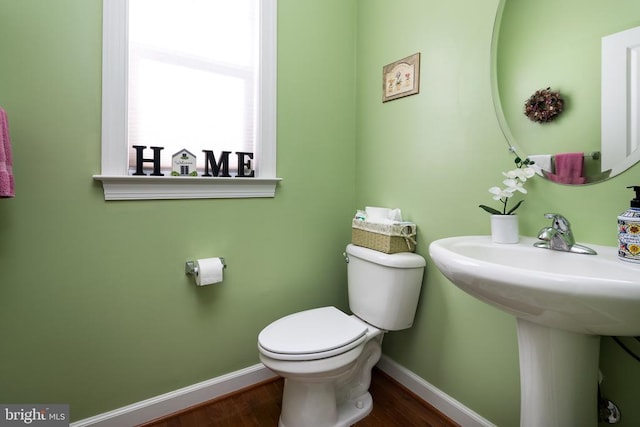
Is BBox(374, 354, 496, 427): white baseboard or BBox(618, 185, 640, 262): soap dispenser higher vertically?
BBox(618, 185, 640, 262): soap dispenser

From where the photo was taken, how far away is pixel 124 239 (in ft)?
4.20

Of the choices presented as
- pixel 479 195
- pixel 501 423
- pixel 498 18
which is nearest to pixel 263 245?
pixel 479 195

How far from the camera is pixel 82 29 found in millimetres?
1171

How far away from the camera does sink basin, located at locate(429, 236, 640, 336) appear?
59 cm

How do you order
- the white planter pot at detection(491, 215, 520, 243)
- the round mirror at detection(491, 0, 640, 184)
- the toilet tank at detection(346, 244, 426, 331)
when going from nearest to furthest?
the round mirror at detection(491, 0, 640, 184)
the white planter pot at detection(491, 215, 520, 243)
the toilet tank at detection(346, 244, 426, 331)

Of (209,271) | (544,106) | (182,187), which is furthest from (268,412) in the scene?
(544,106)

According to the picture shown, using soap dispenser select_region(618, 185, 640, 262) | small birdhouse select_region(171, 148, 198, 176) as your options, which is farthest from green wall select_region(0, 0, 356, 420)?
soap dispenser select_region(618, 185, 640, 262)

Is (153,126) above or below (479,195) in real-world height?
above

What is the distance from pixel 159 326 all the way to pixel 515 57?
1803 millimetres

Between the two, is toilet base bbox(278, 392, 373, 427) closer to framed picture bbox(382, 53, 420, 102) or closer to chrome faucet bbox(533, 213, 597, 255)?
chrome faucet bbox(533, 213, 597, 255)

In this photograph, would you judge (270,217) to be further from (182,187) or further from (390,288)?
(390,288)

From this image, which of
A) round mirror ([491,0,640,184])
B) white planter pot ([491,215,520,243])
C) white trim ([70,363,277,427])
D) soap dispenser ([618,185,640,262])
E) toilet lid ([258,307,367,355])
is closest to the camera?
soap dispenser ([618,185,640,262])

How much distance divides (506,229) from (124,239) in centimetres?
146

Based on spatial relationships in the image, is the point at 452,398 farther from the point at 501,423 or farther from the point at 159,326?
the point at 159,326
